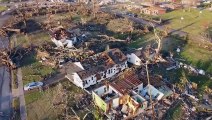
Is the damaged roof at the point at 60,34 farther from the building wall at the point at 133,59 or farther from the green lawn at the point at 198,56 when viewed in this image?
the green lawn at the point at 198,56

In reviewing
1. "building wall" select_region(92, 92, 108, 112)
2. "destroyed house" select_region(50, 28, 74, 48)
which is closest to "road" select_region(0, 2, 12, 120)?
"destroyed house" select_region(50, 28, 74, 48)

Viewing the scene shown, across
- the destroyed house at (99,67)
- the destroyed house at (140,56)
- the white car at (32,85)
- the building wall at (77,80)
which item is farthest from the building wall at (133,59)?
the white car at (32,85)

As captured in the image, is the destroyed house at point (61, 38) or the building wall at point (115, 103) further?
the destroyed house at point (61, 38)

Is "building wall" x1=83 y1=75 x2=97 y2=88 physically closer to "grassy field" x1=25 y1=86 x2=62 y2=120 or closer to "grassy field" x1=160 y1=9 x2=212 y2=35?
"grassy field" x1=25 y1=86 x2=62 y2=120

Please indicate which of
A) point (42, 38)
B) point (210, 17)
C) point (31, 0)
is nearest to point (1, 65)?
point (42, 38)

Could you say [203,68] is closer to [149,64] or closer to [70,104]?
[149,64]

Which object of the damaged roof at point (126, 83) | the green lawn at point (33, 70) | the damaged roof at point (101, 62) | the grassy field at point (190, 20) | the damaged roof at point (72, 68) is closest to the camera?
the damaged roof at point (126, 83)

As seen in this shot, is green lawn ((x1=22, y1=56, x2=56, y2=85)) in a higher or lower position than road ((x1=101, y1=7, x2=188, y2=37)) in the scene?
lower

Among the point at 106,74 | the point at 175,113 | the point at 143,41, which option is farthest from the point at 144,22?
the point at 175,113
